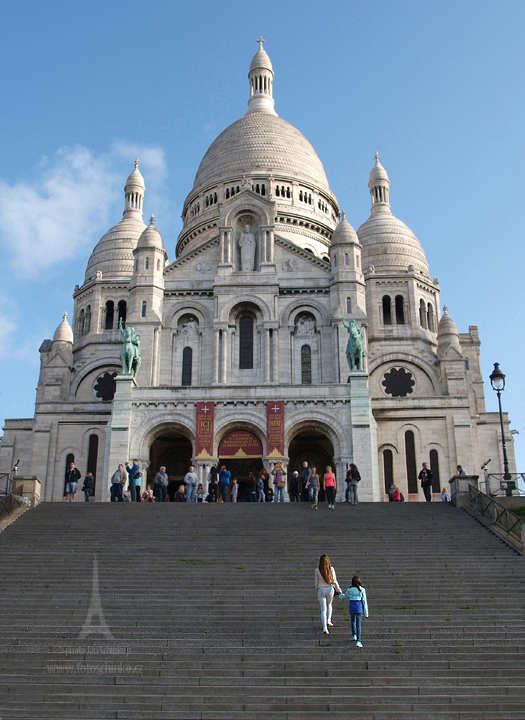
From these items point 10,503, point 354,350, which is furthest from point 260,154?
point 10,503

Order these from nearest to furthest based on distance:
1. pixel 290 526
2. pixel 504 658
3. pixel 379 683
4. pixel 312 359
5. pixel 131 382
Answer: pixel 379 683, pixel 504 658, pixel 290 526, pixel 131 382, pixel 312 359

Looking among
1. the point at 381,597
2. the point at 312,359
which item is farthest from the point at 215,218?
the point at 381,597

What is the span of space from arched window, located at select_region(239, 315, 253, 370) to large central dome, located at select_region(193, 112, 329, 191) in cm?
1685

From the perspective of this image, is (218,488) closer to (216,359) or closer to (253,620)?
(216,359)

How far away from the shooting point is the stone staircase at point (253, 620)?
13383 millimetres

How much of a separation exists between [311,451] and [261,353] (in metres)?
5.53

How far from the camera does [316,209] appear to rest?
185 ft

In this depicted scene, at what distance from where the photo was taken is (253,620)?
16891 mm

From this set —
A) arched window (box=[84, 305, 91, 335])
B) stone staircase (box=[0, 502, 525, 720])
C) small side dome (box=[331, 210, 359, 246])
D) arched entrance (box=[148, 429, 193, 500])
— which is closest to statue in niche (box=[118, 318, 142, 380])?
arched entrance (box=[148, 429, 193, 500])

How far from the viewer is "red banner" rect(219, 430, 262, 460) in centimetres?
3650

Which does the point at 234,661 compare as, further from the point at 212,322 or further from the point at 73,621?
the point at 212,322

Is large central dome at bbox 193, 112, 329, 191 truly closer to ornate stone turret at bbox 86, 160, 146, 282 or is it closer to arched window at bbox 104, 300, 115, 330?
ornate stone turret at bbox 86, 160, 146, 282

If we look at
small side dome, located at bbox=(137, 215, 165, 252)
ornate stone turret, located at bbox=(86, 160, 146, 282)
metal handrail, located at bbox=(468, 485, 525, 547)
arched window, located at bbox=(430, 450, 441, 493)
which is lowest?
metal handrail, located at bbox=(468, 485, 525, 547)

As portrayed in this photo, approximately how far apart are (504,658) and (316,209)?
44.3m
